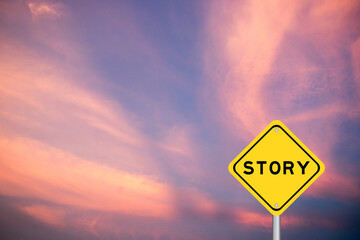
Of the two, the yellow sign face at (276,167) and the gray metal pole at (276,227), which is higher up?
the yellow sign face at (276,167)

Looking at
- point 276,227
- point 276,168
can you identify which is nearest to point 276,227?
point 276,227

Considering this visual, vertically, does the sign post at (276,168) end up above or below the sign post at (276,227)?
above

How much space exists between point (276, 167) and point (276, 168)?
0.5 inches

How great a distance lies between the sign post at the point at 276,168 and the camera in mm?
4121

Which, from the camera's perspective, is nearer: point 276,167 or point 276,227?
point 276,227

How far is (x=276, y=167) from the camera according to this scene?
4.16 m

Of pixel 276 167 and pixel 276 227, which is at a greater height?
pixel 276 167

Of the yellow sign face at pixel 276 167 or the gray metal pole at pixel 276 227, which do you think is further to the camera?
the yellow sign face at pixel 276 167

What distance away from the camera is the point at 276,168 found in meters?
4.16

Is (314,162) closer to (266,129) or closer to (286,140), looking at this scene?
(286,140)

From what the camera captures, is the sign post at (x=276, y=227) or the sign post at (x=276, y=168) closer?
the sign post at (x=276, y=227)

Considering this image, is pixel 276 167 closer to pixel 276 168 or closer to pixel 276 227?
pixel 276 168

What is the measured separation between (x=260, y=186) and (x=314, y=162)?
0.74 meters

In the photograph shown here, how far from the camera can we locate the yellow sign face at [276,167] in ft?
13.5
